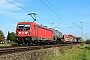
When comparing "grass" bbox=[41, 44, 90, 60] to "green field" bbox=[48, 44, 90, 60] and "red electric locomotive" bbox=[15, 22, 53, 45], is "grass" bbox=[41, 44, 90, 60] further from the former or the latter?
"red electric locomotive" bbox=[15, 22, 53, 45]

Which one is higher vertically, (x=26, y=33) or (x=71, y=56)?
(x=26, y=33)

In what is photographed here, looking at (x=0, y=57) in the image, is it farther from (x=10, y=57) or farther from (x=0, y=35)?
(x=0, y=35)

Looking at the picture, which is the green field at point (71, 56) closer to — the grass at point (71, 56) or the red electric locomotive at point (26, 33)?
the grass at point (71, 56)

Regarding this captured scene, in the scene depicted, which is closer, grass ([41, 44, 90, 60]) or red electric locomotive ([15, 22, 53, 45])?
grass ([41, 44, 90, 60])

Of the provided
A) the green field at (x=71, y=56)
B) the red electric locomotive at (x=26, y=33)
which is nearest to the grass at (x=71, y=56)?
the green field at (x=71, y=56)

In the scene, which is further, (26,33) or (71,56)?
(26,33)

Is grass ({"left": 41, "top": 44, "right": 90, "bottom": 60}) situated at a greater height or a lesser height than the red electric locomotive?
lesser

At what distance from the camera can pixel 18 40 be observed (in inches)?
1056

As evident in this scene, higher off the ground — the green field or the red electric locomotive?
the red electric locomotive

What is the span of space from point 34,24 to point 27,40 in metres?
3.30

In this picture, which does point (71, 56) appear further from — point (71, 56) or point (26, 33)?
point (26, 33)

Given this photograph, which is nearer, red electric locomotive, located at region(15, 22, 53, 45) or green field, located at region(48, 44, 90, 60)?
green field, located at region(48, 44, 90, 60)

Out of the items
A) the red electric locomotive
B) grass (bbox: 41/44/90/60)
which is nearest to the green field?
grass (bbox: 41/44/90/60)

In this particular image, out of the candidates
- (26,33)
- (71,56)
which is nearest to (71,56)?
(71,56)
